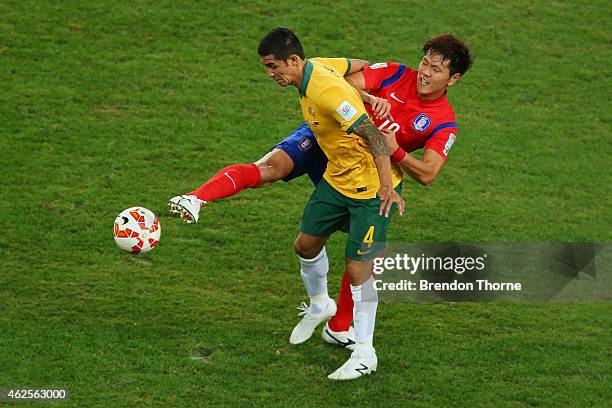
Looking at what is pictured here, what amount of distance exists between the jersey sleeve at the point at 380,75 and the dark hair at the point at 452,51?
357 mm

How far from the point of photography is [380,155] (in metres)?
7.38

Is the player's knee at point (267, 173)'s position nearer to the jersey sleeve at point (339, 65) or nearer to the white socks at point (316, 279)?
the white socks at point (316, 279)

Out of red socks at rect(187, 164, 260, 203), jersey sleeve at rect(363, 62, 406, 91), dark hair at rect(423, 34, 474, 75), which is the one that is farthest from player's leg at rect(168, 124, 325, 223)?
dark hair at rect(423, 34, 474, 75)

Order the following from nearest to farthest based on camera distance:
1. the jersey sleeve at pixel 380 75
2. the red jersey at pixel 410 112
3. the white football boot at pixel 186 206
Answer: the white football boot at pixel 186 206
the red jersey at pixel 410 112
the jersey sleeve at pixel 380 75

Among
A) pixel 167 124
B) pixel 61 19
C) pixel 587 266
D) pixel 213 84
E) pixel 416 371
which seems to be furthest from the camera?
pixel 61 19

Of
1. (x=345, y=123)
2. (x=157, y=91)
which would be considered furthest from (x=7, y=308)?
(x=157, y=91)

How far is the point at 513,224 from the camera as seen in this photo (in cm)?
1061

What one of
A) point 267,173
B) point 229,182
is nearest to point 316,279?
point 267,173

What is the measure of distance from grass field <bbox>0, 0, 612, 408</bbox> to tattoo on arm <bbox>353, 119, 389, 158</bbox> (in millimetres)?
1839

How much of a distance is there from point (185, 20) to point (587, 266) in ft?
20.9

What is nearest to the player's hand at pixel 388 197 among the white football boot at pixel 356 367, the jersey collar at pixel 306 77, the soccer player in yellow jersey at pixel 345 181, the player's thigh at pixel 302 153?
the soccer player in yellow jersey at pixel 345 181

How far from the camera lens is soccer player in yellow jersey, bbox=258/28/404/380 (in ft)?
24.5

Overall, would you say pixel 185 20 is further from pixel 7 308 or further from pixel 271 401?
pixel 271 401

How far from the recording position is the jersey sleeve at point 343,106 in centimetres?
741
